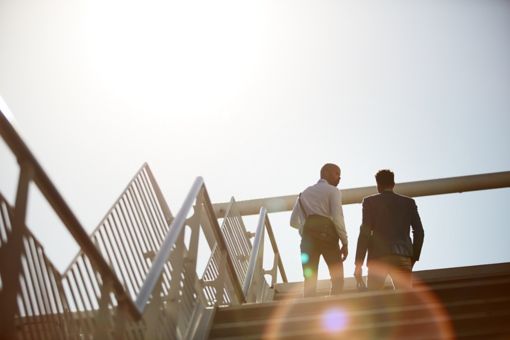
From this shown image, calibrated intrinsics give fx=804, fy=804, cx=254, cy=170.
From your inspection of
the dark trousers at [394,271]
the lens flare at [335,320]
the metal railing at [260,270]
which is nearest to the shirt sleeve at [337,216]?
the dark trousers at [394,271]

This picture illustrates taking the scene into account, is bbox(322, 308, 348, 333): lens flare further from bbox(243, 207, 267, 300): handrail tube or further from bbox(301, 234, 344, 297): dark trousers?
bbox(243, 207, 267, 300): handrail tube

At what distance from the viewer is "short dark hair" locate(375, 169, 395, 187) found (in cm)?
715

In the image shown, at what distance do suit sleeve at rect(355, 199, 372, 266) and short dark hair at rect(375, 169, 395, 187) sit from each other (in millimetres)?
249

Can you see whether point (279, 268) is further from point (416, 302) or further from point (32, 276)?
point (32, 276)

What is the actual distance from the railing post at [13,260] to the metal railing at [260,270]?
4.91 m

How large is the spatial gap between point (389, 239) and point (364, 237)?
0.29 meters

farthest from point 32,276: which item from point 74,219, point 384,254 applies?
point 384,254

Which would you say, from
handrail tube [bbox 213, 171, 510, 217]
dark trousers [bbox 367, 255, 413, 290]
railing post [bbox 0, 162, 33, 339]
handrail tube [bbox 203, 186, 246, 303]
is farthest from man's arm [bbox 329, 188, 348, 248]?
handrail tube [bbox 213, 171, 510, 217]

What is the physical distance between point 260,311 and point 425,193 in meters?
8.18

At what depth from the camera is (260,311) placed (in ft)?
19.7

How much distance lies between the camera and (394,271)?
6.69m

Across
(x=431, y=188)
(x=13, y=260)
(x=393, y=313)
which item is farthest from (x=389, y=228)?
(x=431, y=188)

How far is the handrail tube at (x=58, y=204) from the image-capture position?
3.32 meters

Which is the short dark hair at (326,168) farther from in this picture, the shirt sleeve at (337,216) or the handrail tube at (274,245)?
the handrail tube at (274,245)
